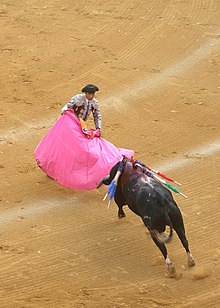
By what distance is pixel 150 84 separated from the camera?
1644cm

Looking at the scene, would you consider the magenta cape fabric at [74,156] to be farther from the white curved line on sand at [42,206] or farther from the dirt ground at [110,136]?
the dirt ground at [110,136]

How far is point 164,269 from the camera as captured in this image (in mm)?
10359

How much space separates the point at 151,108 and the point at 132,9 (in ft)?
19.0

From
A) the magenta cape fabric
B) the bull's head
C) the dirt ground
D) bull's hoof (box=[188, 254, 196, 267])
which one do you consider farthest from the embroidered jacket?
bull's hoof (box=[188, 254, 196, 267])

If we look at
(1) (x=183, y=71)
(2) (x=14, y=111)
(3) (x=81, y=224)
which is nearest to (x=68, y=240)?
(3) (x=81, y=224)

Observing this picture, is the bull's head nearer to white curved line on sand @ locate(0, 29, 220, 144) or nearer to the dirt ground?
the dirt ground

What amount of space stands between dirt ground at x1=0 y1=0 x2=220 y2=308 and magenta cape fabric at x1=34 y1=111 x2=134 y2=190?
33 centimetres

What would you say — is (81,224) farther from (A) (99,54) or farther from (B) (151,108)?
(A) (99,54)

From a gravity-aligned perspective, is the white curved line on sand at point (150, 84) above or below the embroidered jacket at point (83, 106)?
below

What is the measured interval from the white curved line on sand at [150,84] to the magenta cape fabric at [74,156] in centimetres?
188

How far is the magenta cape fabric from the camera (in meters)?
12.0

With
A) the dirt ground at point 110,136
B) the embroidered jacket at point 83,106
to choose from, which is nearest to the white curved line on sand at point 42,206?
the dirt ground at point 110,136

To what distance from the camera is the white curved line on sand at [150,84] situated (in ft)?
46.9

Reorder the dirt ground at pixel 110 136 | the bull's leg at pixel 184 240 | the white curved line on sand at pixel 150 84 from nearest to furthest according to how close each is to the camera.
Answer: the dirt ground at pixel 110 136 < the bull's leg at pixel 184 240 < the white curved line on sand at pixel 150 84
